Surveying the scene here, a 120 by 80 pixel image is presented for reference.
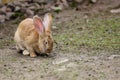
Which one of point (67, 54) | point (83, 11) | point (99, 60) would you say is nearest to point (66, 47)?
point (67, 54)

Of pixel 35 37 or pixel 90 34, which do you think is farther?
pixel 90 34

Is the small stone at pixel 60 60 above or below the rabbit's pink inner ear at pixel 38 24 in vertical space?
below

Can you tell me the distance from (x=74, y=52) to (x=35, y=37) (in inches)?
30.1

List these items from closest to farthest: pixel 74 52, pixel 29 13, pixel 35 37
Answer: pixel 35 37
pixel 74 52
pixel 29 13

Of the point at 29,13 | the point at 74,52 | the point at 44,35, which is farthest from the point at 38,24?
the point at 29,13

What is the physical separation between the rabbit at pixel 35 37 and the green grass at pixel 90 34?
0.73m

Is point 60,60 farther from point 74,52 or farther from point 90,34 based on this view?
point 90,34

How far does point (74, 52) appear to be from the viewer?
8344 millimetres

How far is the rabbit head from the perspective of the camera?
306 inches

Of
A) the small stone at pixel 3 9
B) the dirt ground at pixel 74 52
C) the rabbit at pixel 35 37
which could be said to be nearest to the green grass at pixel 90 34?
the dirt ground at pixel 74 52

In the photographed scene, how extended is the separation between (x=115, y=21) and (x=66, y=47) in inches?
90.0

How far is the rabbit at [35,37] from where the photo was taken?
7.82 metres

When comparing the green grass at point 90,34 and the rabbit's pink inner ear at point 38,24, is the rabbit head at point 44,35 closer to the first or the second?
the rabbit's pink inner ear at point 38,24

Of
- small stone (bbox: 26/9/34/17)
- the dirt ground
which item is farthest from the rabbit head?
small stone (bbox: 26/9/34/17)
